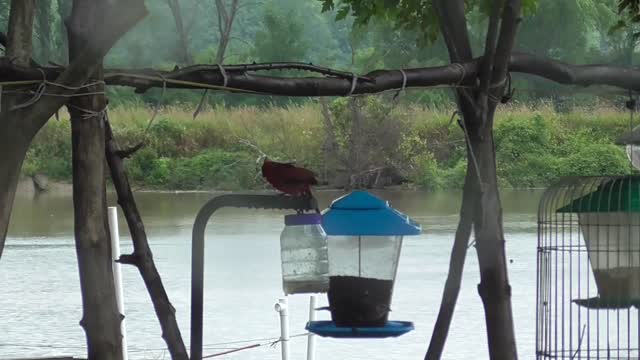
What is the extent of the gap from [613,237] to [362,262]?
1.02m

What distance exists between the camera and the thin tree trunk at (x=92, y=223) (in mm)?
4359

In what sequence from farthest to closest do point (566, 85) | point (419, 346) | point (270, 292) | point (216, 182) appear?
point (216, 182) → point (270, 292) → point (419, 346) → point (566, 85)

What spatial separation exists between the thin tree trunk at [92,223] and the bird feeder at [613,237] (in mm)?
1507

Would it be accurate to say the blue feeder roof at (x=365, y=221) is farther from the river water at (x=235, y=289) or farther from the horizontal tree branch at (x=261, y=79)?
the river water at (x=235, y=289)

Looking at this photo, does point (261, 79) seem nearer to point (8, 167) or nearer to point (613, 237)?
point (8, 167)

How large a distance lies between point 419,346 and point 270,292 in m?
2.74

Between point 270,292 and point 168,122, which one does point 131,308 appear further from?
point 168,122

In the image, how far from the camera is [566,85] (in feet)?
17.4

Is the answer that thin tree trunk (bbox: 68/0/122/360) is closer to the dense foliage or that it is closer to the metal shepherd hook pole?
the metal shepherd hook pole

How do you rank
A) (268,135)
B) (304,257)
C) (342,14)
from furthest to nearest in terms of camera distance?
1. (268,135)
2. (342,14)
3. (304,257)

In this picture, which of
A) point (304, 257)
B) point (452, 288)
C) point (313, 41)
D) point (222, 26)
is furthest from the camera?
point (313, 41)

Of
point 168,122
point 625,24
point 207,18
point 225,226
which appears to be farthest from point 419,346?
point 207,18

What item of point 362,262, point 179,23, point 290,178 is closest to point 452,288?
point 362,262

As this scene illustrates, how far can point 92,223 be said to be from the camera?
14.4 ft
